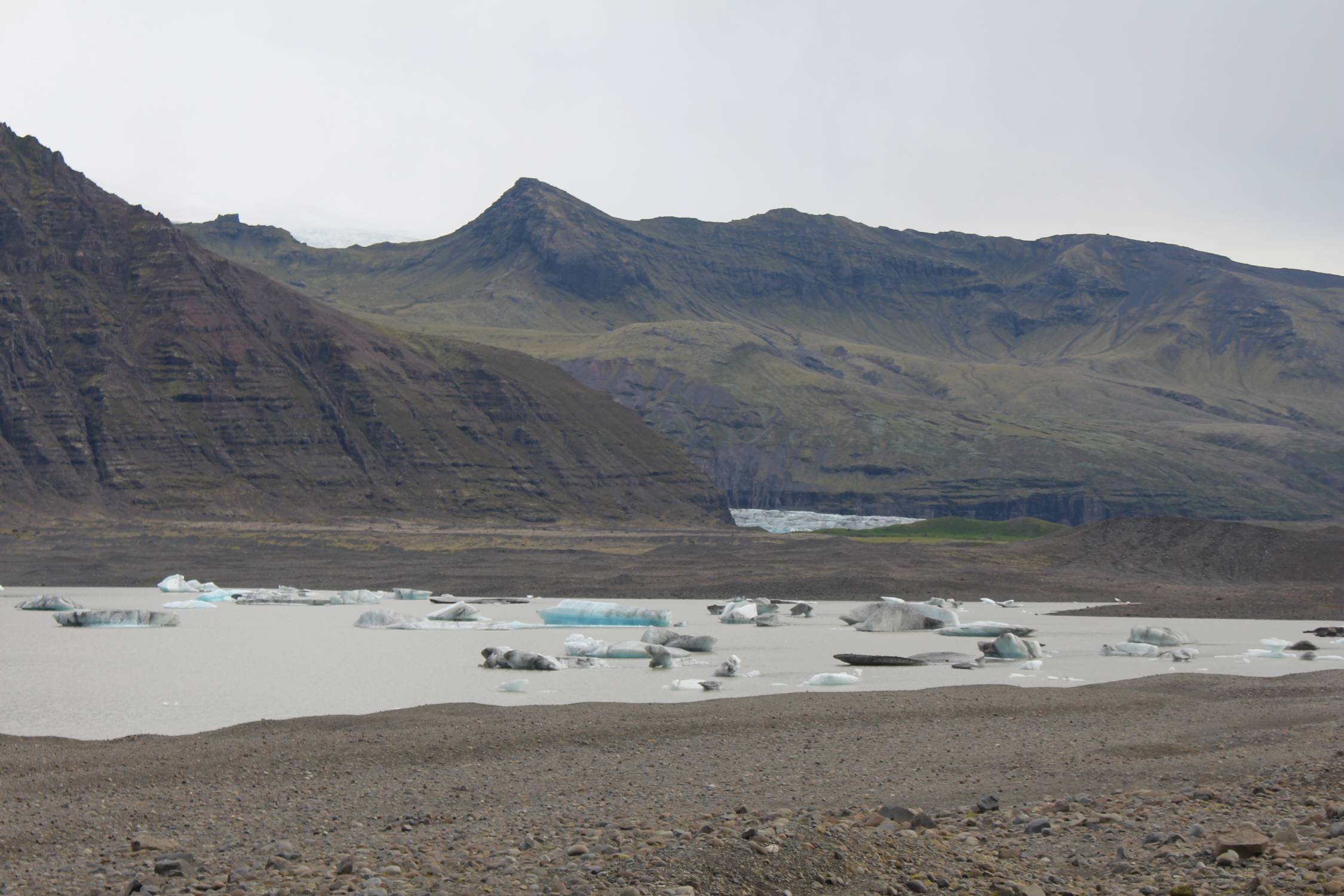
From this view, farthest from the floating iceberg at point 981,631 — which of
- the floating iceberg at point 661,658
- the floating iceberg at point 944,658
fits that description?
the floating iceberg at point 661,658

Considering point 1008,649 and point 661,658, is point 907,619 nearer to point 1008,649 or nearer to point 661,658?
point 1008,649

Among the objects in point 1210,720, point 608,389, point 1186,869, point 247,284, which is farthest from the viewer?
point 608,389

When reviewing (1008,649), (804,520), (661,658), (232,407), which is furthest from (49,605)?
(804,520)

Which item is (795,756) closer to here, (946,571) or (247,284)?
(946,571)

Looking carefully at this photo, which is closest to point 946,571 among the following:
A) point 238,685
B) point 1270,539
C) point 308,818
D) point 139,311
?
point 1270,539

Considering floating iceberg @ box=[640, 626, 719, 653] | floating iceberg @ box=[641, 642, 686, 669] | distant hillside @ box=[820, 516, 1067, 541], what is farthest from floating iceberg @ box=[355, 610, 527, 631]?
distant hillside @ box=[820, 516, 1067, 541]

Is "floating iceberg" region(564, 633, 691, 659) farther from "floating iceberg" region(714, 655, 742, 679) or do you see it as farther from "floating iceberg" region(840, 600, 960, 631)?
"floating iceberg" region(840, 600, 960, 631)

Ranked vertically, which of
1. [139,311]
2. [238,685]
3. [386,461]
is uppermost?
[139,311]

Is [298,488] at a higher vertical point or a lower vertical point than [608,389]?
lower
